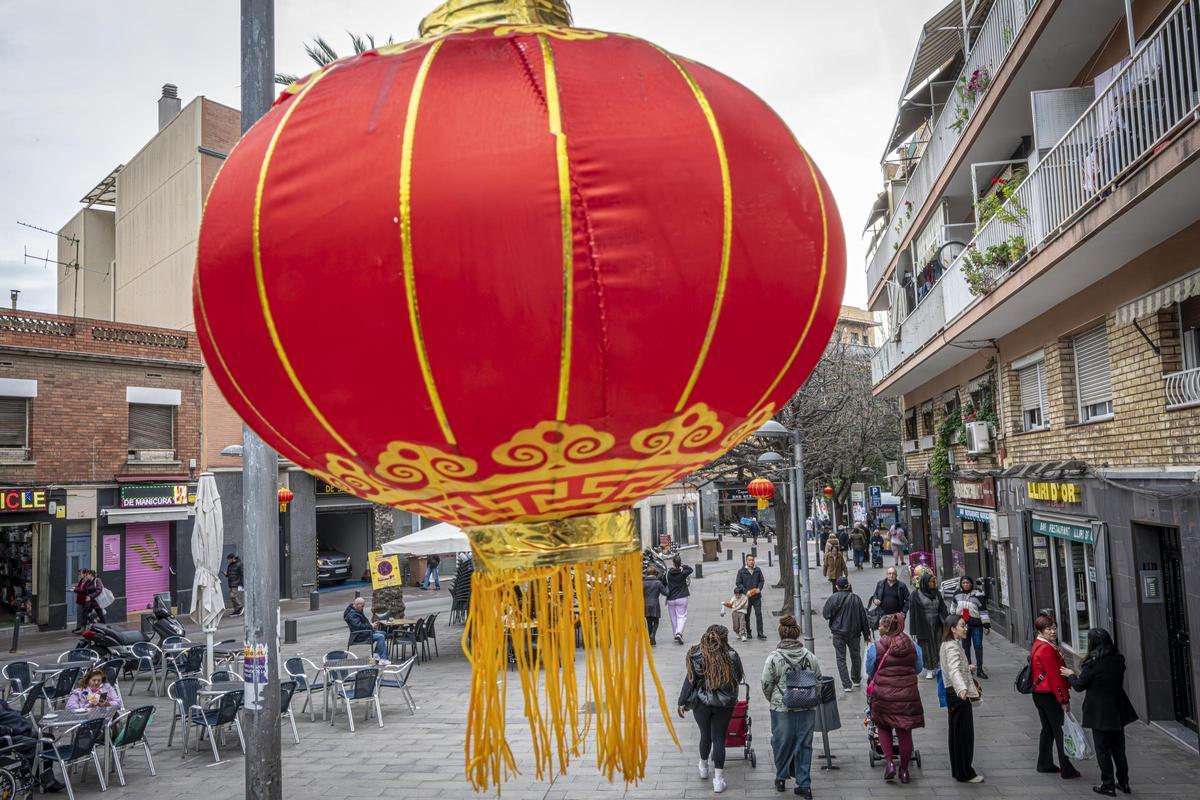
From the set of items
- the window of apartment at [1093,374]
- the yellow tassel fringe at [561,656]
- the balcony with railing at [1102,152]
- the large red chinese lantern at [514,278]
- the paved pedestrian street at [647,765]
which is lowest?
the paved pedestrian street at [647,765]

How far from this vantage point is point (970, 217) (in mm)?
19578

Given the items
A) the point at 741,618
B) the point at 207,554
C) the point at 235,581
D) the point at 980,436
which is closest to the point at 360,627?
the point at 207,554

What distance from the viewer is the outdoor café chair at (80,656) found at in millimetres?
13725

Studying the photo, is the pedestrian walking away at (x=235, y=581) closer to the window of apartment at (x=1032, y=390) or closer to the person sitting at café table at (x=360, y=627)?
the person sitting at café table at (x=360, y=627)

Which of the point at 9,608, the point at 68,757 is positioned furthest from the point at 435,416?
the point at 9,608

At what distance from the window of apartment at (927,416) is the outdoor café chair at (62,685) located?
→ 20028 millimetres

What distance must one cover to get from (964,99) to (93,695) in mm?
15894

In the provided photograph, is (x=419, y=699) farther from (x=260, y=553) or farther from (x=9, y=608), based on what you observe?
(x=9, y=608)

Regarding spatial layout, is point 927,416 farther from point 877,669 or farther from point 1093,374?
point 877,669

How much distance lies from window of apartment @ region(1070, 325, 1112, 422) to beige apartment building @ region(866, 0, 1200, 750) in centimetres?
4

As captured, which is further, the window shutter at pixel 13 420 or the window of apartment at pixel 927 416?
the window of apartment at pixel 927 416

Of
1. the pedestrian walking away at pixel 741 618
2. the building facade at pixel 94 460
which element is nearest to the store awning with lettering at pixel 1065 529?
the pedestrian walking away at pixel 741 618

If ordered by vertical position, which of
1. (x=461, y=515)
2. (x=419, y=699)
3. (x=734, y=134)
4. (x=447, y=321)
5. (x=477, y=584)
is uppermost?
(x=734, y=134)

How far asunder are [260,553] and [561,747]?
531 cm
